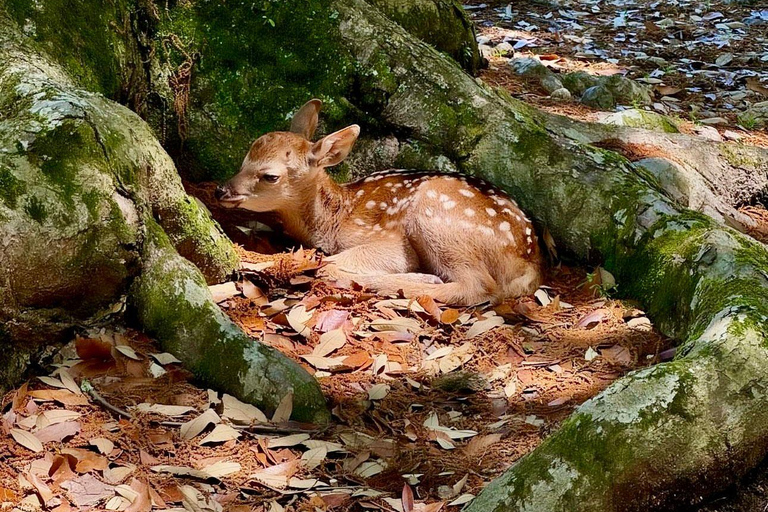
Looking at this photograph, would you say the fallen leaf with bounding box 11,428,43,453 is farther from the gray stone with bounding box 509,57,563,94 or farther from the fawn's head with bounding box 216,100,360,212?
the gray stone with bounding box 509,57,563,94

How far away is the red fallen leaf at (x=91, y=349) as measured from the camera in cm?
409

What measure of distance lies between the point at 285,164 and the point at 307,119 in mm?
349

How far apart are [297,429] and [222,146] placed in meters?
2.80

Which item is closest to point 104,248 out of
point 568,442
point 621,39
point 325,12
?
point 568,442

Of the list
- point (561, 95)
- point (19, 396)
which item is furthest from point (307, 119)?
point (561, 95)

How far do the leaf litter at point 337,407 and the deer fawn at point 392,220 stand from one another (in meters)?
0.27

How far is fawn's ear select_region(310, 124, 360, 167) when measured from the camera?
5.97 m

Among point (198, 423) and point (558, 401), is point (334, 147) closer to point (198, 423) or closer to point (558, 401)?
point (558, 401)

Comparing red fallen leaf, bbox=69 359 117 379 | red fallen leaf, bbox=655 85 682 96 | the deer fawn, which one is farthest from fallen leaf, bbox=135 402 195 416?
red fallen leaf, bbox=655 85 682 96

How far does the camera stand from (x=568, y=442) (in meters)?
3.25

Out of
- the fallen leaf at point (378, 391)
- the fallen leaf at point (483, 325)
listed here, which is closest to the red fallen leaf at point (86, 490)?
the fallen leaf at point (378, 391)

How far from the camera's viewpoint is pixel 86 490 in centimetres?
338

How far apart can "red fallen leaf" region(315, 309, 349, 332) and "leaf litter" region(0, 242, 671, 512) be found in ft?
0.04

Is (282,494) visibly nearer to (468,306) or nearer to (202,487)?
(202,487)
